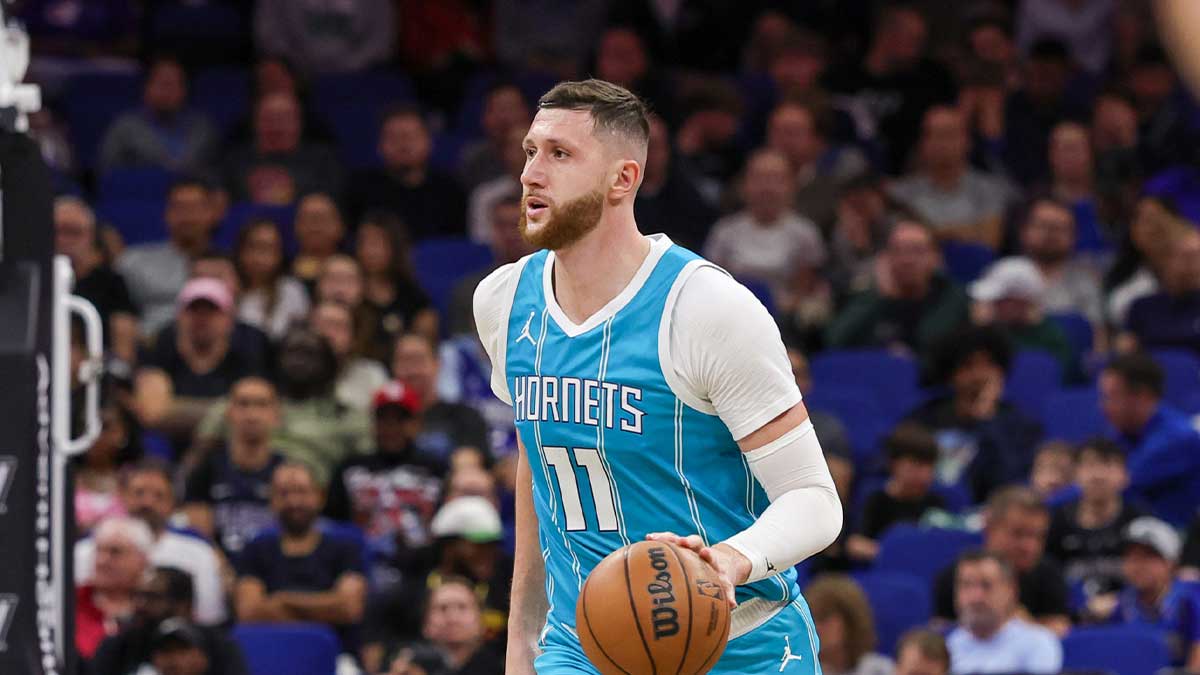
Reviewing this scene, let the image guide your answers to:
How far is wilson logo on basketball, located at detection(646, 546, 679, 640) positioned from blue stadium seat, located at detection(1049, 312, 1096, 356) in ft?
27.4

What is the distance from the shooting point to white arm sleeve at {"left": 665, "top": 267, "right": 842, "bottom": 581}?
416 cm

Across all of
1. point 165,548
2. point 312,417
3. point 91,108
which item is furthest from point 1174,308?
point 91,108

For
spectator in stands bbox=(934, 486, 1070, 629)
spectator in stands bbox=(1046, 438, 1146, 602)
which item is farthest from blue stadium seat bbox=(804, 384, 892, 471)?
spectator in stands bbox=(934, 486, 1070, 629)

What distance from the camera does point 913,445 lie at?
9742 millimetres

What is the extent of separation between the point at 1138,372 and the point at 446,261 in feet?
14.1

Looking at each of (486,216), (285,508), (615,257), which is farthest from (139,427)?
(615,257)

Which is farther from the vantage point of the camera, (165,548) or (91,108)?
(91,108)

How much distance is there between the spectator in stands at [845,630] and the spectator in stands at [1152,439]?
1.99 m

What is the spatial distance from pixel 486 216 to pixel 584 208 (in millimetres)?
8259

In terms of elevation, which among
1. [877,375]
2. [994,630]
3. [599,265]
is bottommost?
[994,630]

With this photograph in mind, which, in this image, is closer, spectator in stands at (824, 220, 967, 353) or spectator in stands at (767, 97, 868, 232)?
spectator in stands at (824, 220, 967, 353)

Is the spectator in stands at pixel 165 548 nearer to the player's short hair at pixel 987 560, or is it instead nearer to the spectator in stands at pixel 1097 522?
the player's short hair at pixel 987 560

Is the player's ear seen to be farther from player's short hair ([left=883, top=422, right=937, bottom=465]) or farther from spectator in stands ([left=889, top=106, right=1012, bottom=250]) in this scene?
spectator in stands ([left=889, top=106, right=1012, bottom=250])

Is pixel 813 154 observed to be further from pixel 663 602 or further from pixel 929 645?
pixel 663 602
